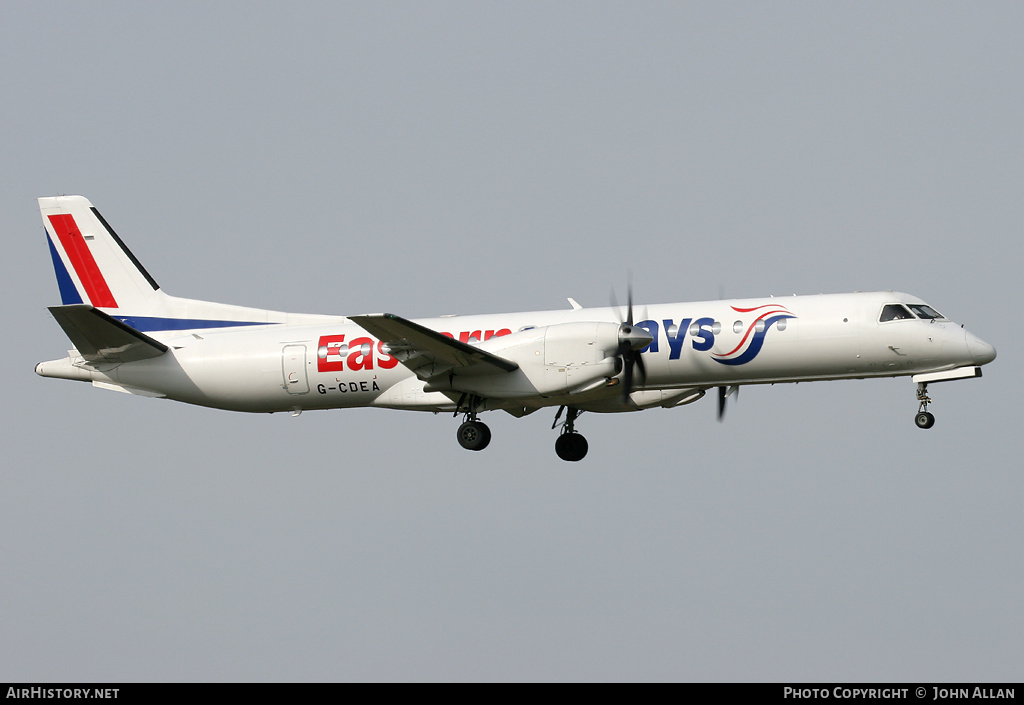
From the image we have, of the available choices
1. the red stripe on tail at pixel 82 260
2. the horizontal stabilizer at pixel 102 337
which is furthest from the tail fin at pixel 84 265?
the horizontal stabilizer at pixel 102 337

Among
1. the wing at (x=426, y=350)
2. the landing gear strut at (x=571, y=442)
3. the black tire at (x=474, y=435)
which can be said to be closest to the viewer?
the wing at (x=426, y=350)

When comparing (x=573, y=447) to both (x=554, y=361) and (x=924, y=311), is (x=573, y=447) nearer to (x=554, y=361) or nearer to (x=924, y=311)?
(x=554, y=361)

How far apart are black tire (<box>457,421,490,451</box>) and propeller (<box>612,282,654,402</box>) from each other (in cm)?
289

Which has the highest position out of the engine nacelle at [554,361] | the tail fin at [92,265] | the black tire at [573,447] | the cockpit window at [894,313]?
the tail fin at [92,265]

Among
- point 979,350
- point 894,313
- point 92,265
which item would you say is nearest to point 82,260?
point 92,265

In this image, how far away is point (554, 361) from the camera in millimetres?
23938

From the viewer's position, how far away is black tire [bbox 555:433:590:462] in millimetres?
27938

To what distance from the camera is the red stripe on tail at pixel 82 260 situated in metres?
28.5

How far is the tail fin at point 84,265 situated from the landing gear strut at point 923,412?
16.4 m

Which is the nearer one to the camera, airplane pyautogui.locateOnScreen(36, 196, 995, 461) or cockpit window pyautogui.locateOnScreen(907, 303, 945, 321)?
airplane pyautogui.locateOnScreen(36, 196, 995, 461)

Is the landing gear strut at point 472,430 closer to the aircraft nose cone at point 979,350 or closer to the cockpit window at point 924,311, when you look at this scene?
the cockpit window at point 924,311

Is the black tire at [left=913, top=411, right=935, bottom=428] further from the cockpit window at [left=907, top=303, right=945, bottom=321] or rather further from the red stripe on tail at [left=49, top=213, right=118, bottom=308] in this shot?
the red stripe on tail at [left=49, top=213, right=118, bottom=308]

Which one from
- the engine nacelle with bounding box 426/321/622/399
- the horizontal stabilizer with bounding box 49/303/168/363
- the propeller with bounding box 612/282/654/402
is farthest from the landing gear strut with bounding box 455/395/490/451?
the horizontal stabilizer with bounding box 49/303/168/363

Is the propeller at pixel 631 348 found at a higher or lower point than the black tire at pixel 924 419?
higher
